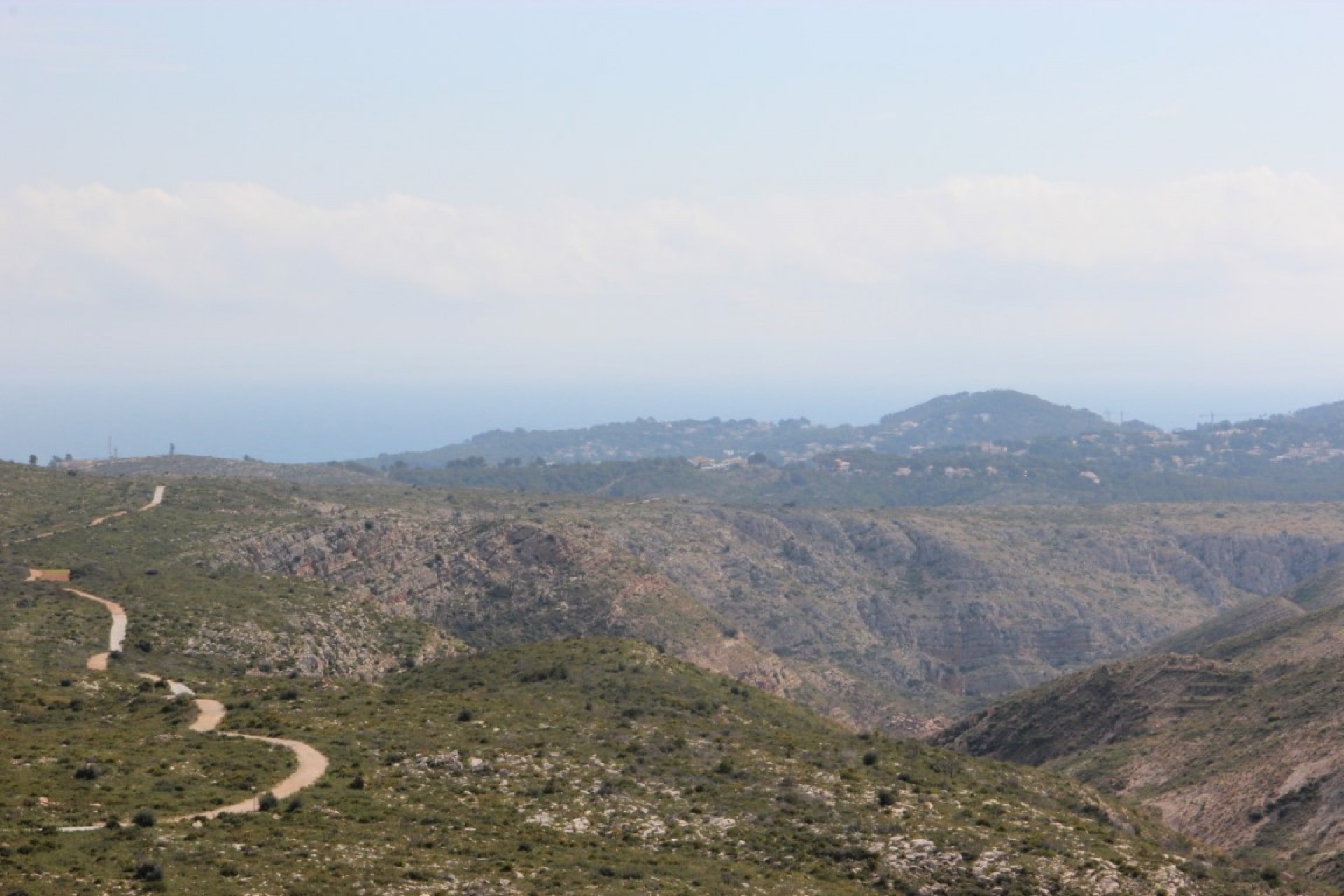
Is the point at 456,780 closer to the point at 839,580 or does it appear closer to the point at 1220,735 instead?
the point at 1220,735

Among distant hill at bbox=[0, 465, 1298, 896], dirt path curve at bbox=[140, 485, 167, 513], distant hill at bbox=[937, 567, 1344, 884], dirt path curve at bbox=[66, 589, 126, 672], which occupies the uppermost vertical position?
dirt path curve at bbox=[140, 485, 167, 513]

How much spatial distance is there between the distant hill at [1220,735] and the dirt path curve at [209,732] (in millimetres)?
35254

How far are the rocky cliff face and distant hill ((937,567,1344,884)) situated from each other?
21.6 m

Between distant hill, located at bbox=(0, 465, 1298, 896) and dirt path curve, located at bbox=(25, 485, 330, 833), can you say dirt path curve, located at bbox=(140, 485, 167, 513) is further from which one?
dirt path curve, located at bbox=(25, 485, 330, 833)

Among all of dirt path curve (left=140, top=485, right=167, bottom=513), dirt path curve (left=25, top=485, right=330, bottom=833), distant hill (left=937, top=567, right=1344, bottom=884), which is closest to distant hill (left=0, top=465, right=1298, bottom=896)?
dirt path curve (left=25, top=485, right=330, bottom=833)

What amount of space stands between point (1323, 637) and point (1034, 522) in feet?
293

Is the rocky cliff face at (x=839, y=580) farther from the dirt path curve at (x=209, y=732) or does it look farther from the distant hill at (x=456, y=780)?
the dirt path curve at (x=209, y=732)

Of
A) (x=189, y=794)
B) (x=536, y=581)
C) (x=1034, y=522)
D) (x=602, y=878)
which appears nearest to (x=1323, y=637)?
(x=536, y=581)

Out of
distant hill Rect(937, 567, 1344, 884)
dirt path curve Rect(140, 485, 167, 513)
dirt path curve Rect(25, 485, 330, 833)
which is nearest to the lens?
dirt path curve Rect(25, 485, 330, 833)

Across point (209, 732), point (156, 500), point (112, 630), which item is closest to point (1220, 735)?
point (209, 732)

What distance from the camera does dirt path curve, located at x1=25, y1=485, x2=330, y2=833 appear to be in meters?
40.7

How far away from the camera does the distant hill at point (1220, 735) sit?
55.9 metres

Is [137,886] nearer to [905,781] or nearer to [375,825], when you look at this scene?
[375,825]

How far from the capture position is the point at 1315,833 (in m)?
53.1
